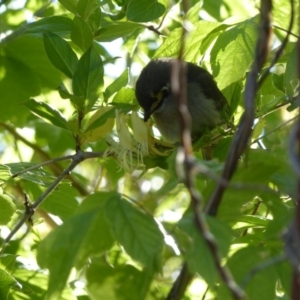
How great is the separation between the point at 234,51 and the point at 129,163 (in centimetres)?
52

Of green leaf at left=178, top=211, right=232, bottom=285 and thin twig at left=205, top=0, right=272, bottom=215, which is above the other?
thin twig at left=205, top=0, right=272, bottom=215

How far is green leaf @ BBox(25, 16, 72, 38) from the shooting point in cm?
256

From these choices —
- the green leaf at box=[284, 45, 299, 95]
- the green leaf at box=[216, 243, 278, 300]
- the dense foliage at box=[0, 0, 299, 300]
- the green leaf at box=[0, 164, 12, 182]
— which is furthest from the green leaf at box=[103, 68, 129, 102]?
the green leaf at box=[216, 243, 278, 300]

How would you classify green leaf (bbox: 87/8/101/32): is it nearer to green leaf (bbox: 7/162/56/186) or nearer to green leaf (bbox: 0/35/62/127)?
green leaf (bbox: 7/162/56/186)

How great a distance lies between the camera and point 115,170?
3180mm

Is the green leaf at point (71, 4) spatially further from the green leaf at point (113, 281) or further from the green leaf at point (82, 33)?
the green leaf at point (113, 281)

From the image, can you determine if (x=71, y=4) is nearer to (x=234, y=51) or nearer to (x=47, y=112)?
(x=47, y=112)

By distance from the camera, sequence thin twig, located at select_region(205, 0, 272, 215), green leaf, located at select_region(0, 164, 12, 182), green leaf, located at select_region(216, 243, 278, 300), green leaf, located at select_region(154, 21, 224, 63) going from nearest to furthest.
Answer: thin twig, located at select_region(205, 0, 272, 215), green leaf, located at select_region(216, 243, 278, 300), green leaf, located at select_region(0, 164, 12, 182), green leaf, located at select_region(154, 21, 224, 63)

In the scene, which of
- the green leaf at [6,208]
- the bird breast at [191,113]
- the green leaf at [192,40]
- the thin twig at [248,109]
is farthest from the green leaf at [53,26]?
the thin twig at [248,109]

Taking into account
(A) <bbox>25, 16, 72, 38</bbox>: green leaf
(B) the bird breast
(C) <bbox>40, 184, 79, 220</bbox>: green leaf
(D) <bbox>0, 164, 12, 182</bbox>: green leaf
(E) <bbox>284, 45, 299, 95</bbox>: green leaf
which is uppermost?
(B) the bird breast

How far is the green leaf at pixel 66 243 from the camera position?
1421 mm

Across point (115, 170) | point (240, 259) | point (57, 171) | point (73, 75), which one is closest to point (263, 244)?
point (240, 259)

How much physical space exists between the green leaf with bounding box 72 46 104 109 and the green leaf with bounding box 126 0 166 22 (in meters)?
0.22

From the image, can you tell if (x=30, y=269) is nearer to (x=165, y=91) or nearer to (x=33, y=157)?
(x=33, y=157)
